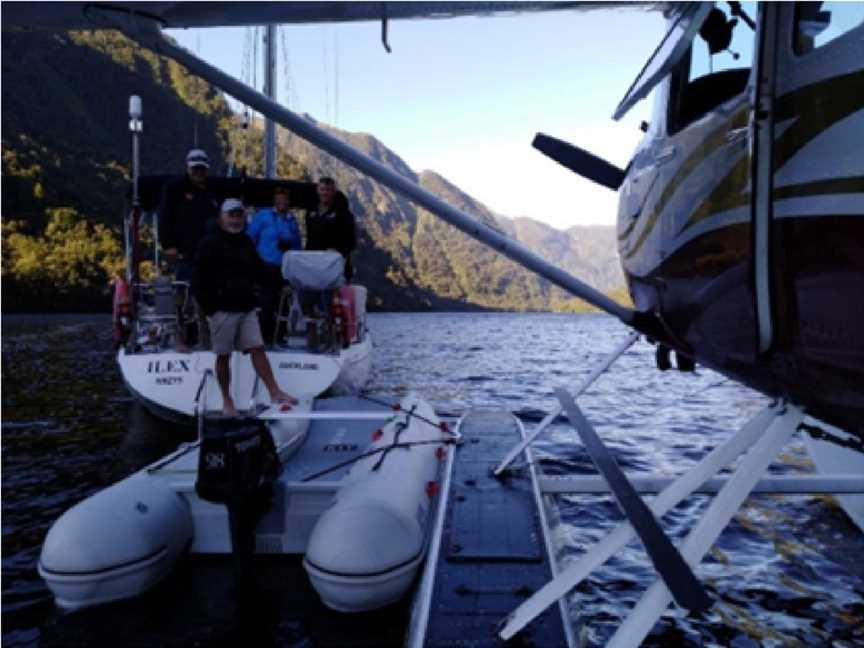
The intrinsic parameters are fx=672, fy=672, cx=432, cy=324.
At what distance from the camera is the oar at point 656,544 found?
2209mm

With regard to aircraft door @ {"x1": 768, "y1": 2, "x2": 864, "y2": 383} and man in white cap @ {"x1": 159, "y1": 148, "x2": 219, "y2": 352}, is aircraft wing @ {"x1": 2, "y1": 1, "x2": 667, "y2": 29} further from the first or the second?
man in white cap @ {"x1": 159, "y1": 148, "x2": 219, "y2": 352}

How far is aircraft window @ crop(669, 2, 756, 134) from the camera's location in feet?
10.8

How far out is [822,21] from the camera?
2.12m

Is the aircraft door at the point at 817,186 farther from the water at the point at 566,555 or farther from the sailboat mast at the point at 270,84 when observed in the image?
the sailboat mast at the point at 270,84

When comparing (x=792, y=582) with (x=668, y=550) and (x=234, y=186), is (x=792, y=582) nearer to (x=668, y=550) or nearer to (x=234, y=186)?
(x=668, y=550)

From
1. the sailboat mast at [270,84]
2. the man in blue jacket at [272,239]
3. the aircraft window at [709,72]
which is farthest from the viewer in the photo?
the sailboat mast at [270,84]

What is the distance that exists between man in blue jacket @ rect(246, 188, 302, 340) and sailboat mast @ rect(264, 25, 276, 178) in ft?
25.3

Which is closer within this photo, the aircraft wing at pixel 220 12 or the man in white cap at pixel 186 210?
the aircraft wing at pixel 220 12

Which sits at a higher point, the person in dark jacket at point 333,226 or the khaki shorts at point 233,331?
the person in dark jacket at point 333,226

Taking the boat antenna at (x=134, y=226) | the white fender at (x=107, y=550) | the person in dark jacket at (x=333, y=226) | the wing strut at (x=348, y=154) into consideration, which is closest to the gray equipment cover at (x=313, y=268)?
the person in dark jacket at (x=333, y=226)

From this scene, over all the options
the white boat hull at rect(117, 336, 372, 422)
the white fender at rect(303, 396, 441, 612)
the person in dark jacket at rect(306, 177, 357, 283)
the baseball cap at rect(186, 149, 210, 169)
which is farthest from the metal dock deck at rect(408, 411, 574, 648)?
the baseball cap at rect(186, 149, 210, 169)

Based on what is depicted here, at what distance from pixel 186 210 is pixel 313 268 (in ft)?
6.32

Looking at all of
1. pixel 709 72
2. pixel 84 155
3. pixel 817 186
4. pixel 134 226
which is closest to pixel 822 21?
pixel 817 186

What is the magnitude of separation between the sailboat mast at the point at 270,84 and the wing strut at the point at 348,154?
1379cm
